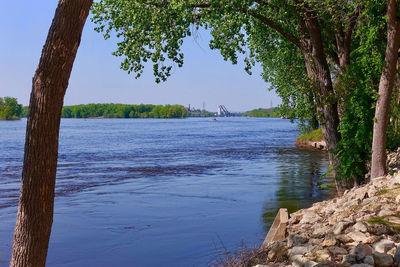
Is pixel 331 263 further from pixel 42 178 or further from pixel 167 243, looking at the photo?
pixel 167 243

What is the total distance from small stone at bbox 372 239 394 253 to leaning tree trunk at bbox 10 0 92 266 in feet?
14.5

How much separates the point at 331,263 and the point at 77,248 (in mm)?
7625

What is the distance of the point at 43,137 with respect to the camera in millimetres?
5102

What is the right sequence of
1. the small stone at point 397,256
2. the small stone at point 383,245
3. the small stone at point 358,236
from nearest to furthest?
the small stone at point 397,256
the small stone at point 383,245
the small stone at point 358,236

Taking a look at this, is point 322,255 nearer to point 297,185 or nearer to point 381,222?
point 381,222

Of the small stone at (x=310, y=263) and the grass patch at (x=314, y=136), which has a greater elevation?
the grass patch at (x=314, y=136)

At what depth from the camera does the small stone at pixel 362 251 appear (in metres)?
6.25

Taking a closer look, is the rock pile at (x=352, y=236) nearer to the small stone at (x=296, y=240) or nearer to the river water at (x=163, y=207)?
the small stone at (x=296, y=240)

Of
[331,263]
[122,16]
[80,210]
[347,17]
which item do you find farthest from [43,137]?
[80,210]

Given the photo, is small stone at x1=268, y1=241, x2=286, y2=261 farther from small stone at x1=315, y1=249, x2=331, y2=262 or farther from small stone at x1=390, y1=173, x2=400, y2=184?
small stone at x1=390, y1=173, x2=400, y2=184

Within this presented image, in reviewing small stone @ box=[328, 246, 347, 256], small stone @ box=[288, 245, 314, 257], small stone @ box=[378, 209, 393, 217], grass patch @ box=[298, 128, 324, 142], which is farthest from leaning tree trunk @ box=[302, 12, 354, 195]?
grass patch @ box=[298, 128, 324, 142]

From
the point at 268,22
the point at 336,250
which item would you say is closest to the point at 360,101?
the point at 268,22

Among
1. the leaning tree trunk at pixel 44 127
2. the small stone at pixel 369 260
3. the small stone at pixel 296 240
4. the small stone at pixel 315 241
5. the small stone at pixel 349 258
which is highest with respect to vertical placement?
the leaning tree trunk at pixel 44 127

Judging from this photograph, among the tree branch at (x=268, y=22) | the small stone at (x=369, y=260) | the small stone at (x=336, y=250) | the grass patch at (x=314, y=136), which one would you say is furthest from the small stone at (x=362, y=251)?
the grass patch at (x=314, y=136)
